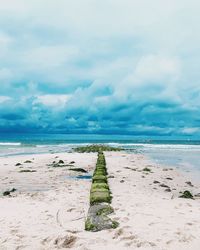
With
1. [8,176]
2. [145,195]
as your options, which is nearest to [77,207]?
[145,195]

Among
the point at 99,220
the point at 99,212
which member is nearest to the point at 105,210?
the point at 99,212

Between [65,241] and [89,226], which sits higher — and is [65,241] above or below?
below

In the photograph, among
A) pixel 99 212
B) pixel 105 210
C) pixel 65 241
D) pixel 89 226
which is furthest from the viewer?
pixel 105 210

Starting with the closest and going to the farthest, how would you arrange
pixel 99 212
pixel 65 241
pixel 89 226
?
pixel 65 241 < pixel 89 226 < pixel 99 212

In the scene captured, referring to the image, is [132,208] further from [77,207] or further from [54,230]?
[54,230]

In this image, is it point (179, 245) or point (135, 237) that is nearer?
point (179, 245)

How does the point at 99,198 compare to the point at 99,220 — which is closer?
the point at 99,220

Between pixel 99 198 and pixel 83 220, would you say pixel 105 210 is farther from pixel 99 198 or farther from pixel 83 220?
pixel 99 198

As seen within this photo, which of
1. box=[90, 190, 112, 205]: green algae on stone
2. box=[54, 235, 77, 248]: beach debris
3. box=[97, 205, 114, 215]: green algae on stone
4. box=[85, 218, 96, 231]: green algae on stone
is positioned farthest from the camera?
box=[90, 190, 112, 205]: green algae on stone

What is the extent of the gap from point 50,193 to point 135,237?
659 centimetres

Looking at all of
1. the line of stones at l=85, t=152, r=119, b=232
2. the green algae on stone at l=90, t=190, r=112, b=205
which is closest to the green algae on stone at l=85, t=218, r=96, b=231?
the line of stones at l=85, t=152, r=119, b=232

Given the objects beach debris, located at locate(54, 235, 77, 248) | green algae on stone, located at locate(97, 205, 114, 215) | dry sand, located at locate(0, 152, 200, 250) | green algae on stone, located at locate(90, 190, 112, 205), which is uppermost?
green algae on stone, located at locate(90, 190, 112, 205)

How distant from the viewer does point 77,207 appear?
10.7 metres

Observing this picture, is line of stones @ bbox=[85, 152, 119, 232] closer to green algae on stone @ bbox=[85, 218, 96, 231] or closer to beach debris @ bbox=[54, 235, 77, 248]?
green algae on stone @ bbox=[85, 218, 96, 231]
